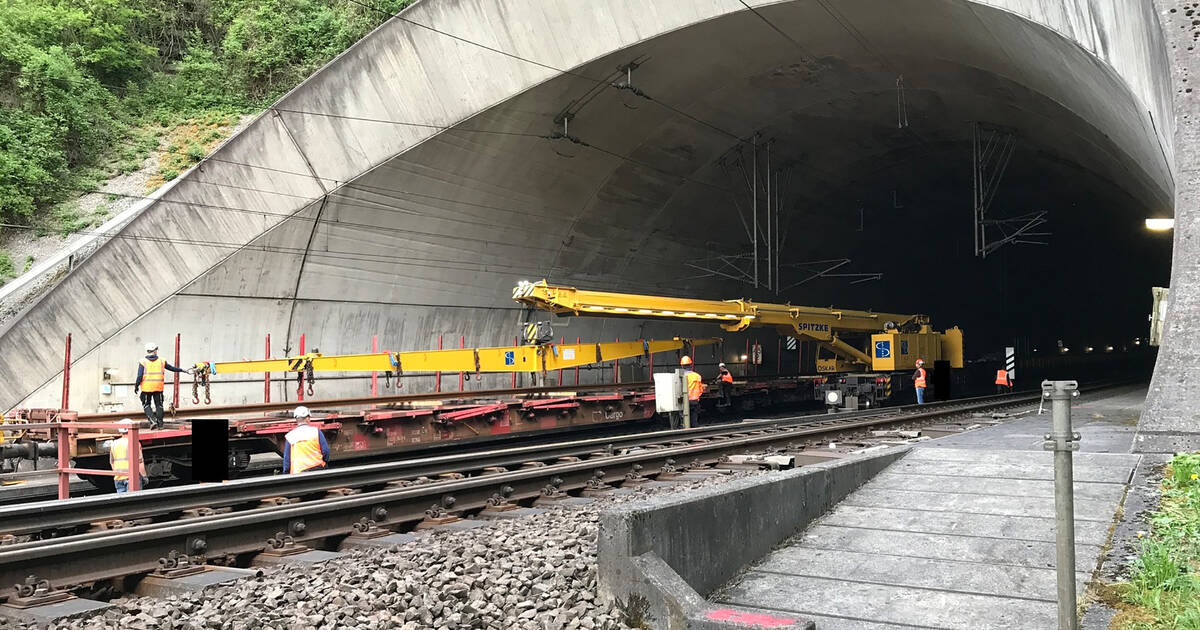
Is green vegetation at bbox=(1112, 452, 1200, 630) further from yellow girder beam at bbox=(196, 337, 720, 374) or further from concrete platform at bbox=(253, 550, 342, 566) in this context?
yellow girder beam at bbox=(196, 337, 720, 374)

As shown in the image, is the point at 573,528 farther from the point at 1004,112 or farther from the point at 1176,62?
the point at 1004,112

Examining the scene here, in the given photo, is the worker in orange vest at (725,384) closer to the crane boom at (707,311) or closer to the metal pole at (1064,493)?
the crane boom at (707,311)

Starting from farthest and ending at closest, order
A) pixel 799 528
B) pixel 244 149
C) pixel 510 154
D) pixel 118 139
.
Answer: pixel 118 139 < pixel 510 154 < pixel 244 149 < pixel 799 528

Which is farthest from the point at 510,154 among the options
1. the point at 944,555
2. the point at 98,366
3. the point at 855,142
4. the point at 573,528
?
the point at 944,555

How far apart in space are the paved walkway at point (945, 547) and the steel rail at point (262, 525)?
3.45 metres

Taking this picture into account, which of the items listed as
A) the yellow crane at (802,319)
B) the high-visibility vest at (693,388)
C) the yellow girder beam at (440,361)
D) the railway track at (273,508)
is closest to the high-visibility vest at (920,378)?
the yellow crane at (802,319)

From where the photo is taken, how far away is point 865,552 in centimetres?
612

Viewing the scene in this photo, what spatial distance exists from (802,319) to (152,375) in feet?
54.8

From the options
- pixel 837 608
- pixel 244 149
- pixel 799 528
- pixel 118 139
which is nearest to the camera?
pixel 837 608

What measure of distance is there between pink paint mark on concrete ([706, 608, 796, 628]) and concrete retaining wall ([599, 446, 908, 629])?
0.04 m

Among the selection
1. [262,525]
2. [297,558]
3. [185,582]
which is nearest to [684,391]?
[262,525]

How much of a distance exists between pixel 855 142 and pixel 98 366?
65.8 ft

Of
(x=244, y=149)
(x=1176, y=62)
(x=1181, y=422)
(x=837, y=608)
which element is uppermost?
(x=244, y=149)

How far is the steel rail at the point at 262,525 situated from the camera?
5.90 m
